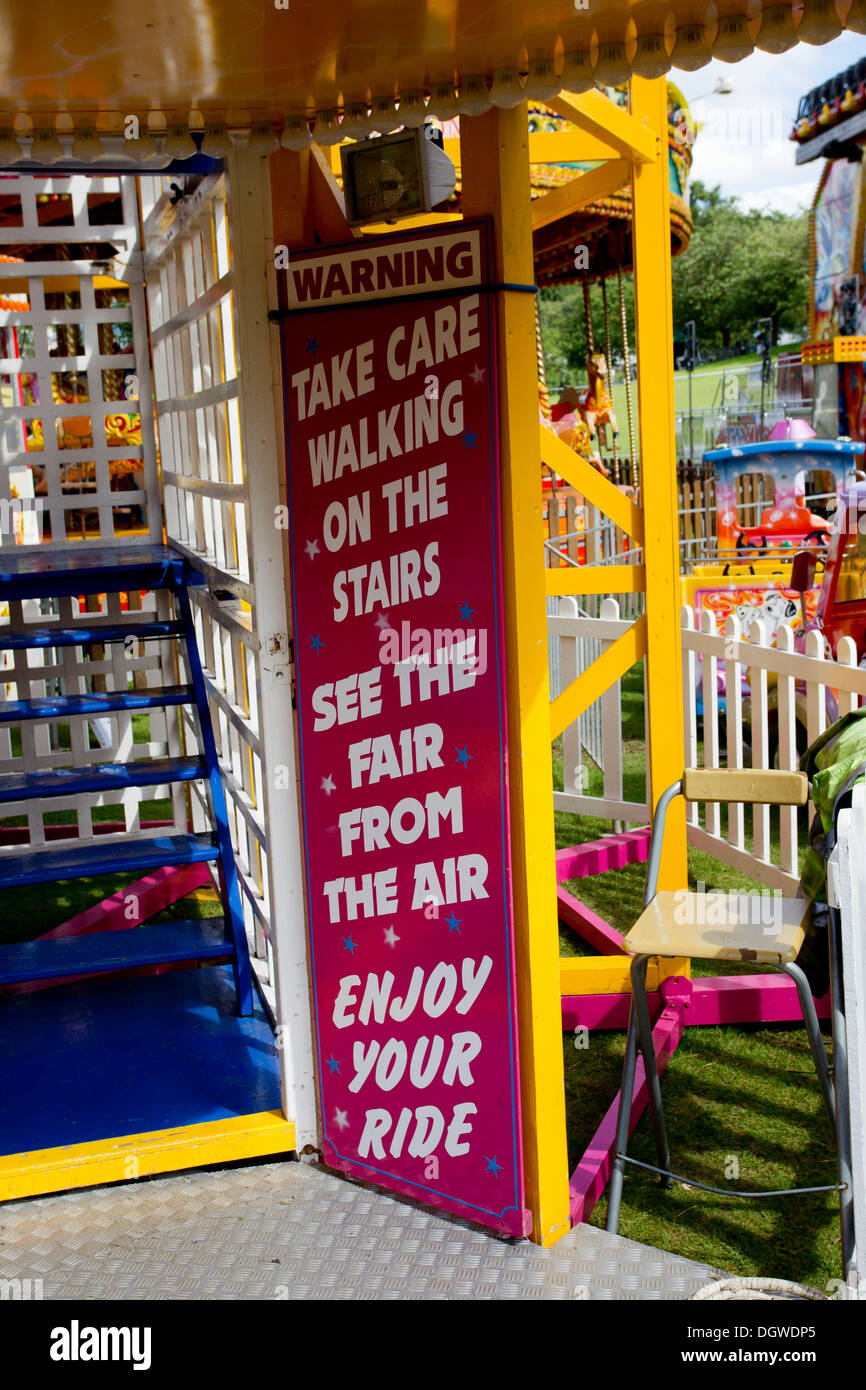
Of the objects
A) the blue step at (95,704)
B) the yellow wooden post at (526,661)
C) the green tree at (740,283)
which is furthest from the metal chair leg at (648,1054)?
the green tree at (740,283)

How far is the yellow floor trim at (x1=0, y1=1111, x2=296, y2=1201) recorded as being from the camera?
3.59 meters

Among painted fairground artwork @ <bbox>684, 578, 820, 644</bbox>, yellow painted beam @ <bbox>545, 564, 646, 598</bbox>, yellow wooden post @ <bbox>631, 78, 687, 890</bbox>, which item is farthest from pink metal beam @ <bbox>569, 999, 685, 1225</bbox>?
painted fairground artwork @ <bbox>684, 578, 820, 644</bbox>

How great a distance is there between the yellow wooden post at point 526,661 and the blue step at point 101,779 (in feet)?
6.21

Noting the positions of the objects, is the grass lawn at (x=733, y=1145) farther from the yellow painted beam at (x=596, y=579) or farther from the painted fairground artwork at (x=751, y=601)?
the painted fairground artwork at (x=751, y=601)

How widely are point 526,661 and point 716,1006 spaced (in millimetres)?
2336

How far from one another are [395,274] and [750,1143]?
2.91 meters

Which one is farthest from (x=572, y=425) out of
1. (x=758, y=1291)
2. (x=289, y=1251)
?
(x=758, y=1291)

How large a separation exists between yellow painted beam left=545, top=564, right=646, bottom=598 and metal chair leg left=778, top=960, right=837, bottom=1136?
1765mm

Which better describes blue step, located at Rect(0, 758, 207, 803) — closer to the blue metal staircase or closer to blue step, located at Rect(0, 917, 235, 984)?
the blue metal staircase

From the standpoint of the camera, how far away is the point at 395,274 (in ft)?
10.3

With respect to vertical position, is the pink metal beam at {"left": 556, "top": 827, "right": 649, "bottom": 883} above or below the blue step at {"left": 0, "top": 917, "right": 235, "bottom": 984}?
below

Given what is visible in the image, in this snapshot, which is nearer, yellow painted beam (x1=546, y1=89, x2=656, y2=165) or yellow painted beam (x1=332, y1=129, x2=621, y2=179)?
yellow painted beam (x1=546, y1=89, x2=656, y2=165)

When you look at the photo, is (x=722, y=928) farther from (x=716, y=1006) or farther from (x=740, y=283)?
(x=740, y=283)
